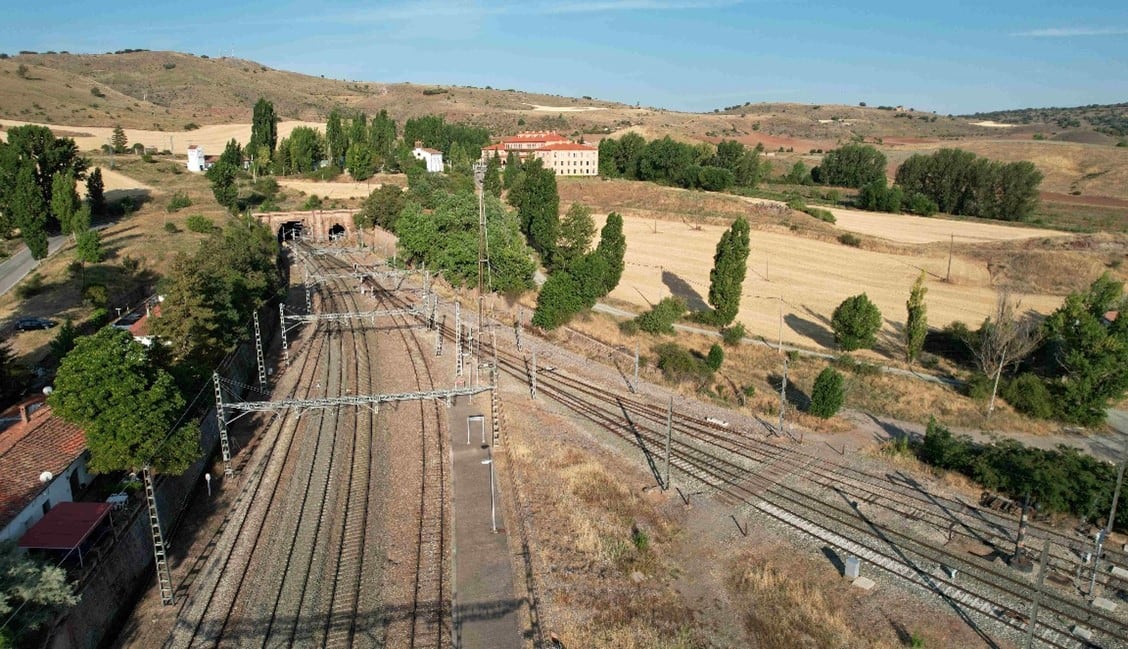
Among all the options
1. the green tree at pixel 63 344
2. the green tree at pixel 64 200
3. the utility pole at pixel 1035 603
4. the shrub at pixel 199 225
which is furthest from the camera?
the shrub at pixel 199 225

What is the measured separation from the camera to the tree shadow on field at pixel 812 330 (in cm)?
4188

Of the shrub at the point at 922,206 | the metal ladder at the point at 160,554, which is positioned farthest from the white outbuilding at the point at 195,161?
the shrub at the point at 922,206

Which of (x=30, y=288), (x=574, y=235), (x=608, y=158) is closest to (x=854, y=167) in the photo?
(x=608, y=158)

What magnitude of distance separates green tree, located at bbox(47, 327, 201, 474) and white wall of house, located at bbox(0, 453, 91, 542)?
2.08ft

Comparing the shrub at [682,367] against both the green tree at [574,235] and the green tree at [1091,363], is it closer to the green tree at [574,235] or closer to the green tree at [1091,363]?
the green tree at [1091,363]

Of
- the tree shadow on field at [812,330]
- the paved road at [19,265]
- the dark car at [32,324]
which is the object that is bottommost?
the tree shadow on field at [812,330]

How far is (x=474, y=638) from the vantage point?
53.5 feet

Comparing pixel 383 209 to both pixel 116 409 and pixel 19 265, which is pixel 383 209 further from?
pixel 116 409

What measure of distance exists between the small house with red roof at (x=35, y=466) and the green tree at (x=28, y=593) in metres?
3.39

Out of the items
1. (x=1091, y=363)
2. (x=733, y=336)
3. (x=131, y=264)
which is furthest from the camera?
(x=131, y=264)

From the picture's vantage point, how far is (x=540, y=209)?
59.4 meters

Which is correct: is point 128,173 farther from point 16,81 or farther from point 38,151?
point 16,81

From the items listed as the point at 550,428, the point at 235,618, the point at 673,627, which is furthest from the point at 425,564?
the point at 550,428

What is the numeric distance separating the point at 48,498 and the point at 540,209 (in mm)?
44484
